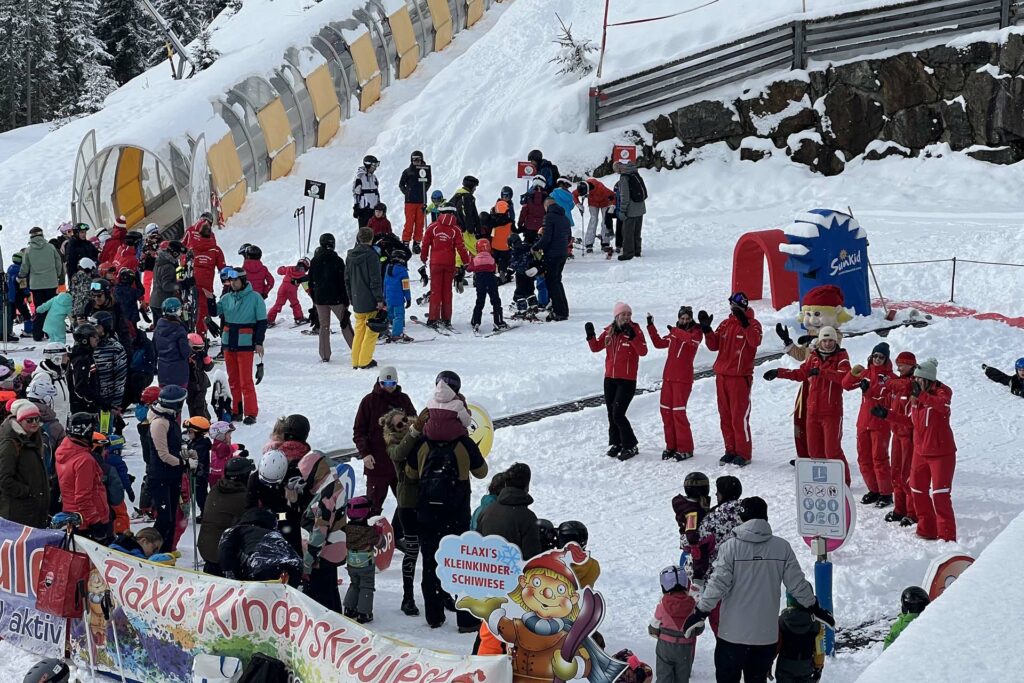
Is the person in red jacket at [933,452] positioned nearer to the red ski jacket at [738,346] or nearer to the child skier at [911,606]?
the red ski jacket at [738,346]

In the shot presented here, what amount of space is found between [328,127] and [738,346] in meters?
16.0

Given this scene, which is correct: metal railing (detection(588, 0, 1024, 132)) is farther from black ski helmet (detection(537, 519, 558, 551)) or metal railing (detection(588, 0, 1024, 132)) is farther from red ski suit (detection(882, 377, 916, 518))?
black ski helmet (detection(537, 519, 558, 551))

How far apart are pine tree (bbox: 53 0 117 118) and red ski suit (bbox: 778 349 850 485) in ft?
128

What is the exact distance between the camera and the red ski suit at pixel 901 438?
1022 centimetres

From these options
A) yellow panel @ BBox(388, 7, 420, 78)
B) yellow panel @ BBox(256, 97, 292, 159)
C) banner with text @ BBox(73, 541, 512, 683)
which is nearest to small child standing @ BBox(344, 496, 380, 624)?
banner with text @ BBox(73, 541, 512, 683)

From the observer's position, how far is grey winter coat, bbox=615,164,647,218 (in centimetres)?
1852

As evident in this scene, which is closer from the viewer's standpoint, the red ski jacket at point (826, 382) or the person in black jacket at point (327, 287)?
the red ski jacket at point (826, 382)

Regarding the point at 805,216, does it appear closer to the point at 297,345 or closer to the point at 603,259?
the point at 603,259

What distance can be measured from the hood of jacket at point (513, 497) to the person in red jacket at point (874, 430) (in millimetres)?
3408

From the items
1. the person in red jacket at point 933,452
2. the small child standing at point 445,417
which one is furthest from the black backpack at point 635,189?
the small child standing at point 445,417

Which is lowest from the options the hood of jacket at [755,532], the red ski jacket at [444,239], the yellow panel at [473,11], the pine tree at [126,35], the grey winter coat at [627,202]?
the hood of jacket at [755,532]

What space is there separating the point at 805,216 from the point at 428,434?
8140 mm

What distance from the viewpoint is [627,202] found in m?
18.5

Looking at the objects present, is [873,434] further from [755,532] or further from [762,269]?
[762,269]
